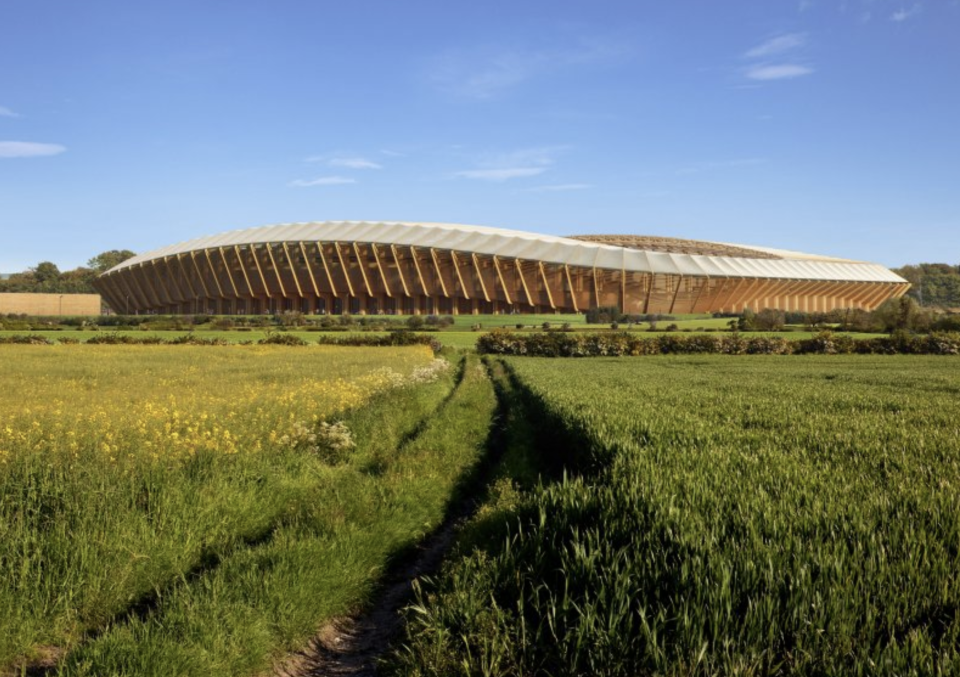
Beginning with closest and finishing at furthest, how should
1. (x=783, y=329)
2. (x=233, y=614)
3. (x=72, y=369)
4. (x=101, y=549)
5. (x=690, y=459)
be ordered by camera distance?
(x=233, y=614)
(x=101, y=549)
(x=690, y=459)
(x=72, y=369)
(x=783, y=329)

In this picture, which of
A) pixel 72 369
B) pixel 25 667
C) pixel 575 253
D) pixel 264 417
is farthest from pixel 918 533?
pixel 575 253

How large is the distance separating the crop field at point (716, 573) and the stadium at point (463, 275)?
6954 cm

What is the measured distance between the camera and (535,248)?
258 feet

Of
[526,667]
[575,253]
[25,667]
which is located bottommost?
[25,667]

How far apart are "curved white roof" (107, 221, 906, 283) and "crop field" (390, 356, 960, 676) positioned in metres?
68.8

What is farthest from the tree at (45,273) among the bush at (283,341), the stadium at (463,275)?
the bush at (283,341)

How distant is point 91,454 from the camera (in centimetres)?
868

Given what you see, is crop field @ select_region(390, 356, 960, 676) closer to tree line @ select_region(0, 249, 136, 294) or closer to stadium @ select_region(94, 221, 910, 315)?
stadium @ select_region(94, 221, 910, 315)

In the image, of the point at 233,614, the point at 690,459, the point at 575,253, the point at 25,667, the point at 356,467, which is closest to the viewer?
Answer: the point at 25,667

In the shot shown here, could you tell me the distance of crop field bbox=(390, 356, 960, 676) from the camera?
13.3ft

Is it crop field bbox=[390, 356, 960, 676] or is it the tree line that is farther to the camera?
the tree line

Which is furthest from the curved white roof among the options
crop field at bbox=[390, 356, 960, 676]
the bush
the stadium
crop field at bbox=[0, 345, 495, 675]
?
crop field at bbox=[390, 356, 960, 676]

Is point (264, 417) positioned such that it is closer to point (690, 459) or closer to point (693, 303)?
point (690, 459)

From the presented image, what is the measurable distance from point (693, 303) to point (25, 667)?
80767mm
